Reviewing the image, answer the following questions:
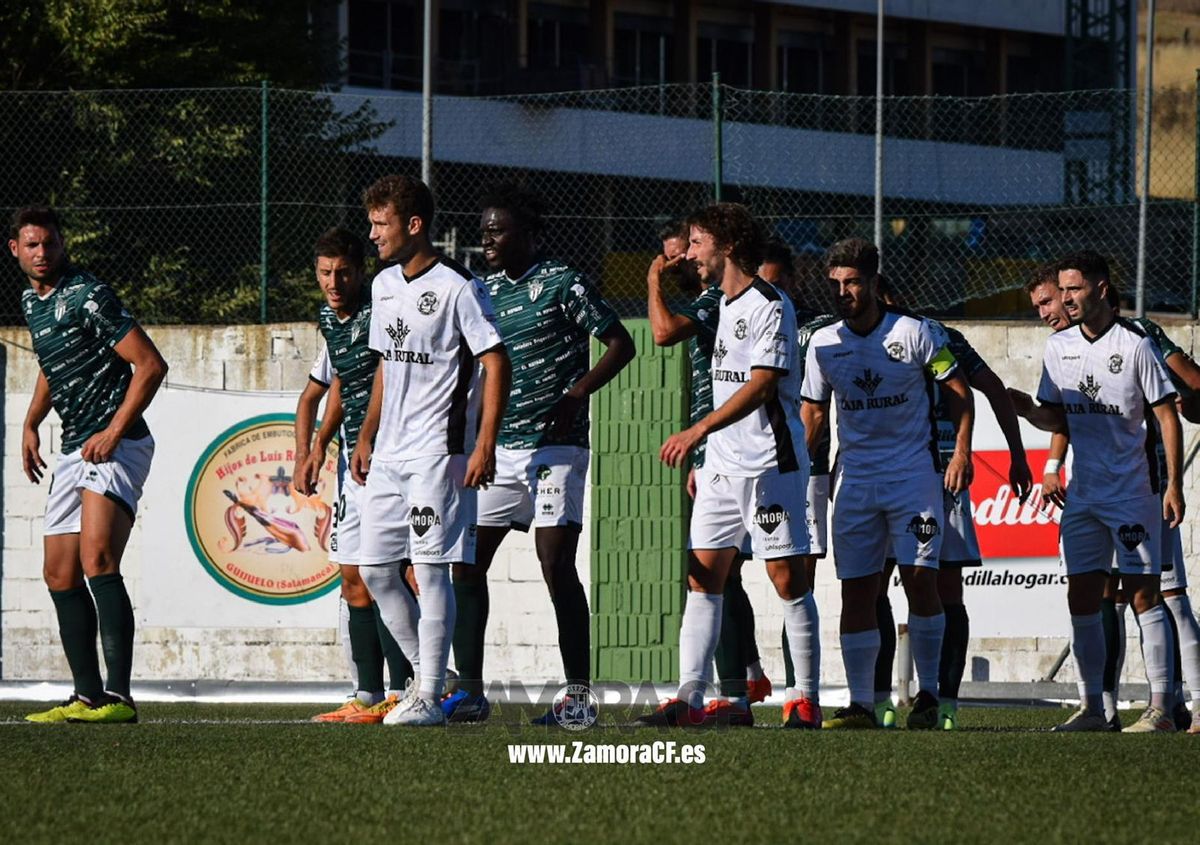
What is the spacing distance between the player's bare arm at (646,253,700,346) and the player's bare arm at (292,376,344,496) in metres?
1.81

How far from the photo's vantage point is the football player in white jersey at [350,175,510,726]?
7891mm

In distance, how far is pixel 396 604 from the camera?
325 inches

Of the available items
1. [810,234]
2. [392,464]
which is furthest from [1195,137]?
[392,464]

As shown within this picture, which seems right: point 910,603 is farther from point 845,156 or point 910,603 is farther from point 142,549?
point 845,156

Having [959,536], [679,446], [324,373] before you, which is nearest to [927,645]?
[959,536]

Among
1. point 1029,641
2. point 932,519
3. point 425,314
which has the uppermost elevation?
point 425,314

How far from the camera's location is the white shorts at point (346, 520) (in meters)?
9.50

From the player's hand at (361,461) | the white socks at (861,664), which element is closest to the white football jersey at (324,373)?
the player's hand at (361,461)

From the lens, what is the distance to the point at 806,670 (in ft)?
28.2

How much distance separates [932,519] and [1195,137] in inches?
272

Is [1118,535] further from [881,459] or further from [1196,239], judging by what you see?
[1196,239]

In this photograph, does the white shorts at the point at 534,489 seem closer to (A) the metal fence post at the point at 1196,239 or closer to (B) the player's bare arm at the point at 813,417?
(B) the player's bare arm at the point at 813,417

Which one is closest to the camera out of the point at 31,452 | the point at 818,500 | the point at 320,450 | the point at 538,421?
the point at 538,421

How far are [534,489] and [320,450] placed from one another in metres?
1.53
